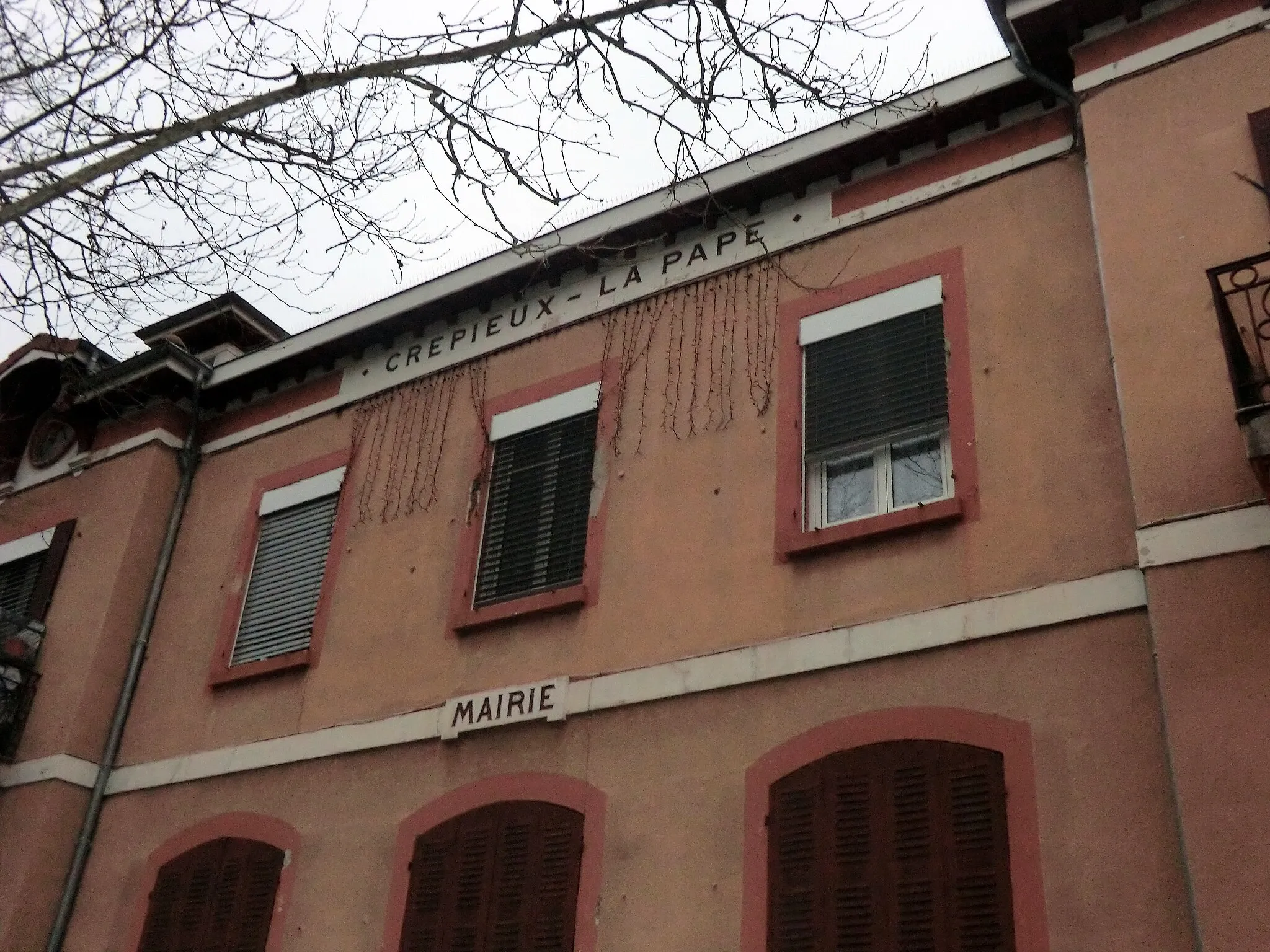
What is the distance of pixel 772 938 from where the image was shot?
7.12 m

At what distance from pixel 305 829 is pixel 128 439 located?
5174 millimetres

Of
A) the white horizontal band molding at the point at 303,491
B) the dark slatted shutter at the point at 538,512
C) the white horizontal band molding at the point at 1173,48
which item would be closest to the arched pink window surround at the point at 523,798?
the dark slatted shutter at the point at 538,512

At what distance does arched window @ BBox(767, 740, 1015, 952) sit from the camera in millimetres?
6625

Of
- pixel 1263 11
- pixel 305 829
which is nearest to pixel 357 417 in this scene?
pixel 305 829

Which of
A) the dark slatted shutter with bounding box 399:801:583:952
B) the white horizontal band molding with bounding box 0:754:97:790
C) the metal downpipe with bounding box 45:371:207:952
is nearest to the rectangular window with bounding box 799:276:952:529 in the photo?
the dark slatted shutter with bounding box 399:801:583:952

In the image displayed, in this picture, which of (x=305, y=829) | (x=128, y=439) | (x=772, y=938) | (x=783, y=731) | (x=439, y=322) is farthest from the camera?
(x=128, y=439)

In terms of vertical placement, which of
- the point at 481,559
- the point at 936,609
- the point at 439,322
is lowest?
the point at 936,609

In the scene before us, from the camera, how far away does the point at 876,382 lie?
874cm

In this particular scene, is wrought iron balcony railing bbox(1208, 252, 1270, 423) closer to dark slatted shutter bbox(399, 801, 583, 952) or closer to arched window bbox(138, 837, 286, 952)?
dark slatted shutter bbox(399, 801, 583, 952)

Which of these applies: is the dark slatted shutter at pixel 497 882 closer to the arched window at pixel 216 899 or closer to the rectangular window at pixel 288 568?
the arched window at pixel 216 899

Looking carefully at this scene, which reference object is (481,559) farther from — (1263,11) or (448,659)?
(1263,11)

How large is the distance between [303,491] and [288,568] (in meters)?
0.74

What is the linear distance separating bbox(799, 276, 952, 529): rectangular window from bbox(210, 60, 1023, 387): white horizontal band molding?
1.33 m

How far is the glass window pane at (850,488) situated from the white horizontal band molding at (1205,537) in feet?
6.51
